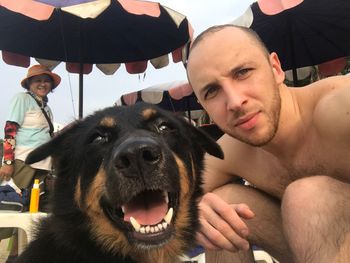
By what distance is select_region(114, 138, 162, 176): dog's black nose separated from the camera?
6.17 ft

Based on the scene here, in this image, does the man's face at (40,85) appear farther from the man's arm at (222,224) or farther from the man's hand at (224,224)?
the man's hand at (224,224)

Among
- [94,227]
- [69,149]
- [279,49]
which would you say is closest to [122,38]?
[279,49]

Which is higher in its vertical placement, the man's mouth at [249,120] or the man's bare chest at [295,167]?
the man's mouth at [249,120]

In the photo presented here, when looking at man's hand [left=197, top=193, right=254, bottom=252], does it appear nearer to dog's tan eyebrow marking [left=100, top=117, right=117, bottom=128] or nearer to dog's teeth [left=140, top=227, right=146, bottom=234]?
dog's teeth [left=140, top=227, right=146, bottom=234]

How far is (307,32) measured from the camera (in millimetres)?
6941

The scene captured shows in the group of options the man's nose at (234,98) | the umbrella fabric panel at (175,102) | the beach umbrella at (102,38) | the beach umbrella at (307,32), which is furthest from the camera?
the umbrella fabric panel at (175,102)

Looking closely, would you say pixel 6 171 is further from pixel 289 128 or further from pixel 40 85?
pixel 289 128

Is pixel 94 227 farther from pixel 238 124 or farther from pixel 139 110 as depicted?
pixel 238 124

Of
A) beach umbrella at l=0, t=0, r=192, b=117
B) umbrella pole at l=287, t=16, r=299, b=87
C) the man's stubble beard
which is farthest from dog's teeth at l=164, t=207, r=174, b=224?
umbrella pole at l=287, t=16, r=299, b=87

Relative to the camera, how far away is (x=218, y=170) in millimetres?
3320

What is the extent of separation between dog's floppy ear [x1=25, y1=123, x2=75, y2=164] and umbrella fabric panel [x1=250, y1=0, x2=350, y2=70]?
4.14 meters

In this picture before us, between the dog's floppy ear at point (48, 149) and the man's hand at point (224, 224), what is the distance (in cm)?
108

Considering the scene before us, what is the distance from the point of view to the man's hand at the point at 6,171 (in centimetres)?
473

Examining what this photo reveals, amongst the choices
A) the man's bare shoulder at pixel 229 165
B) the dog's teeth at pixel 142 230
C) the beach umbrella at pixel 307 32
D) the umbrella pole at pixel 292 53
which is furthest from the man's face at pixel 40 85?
the umbrella pole at pixel 292 53
